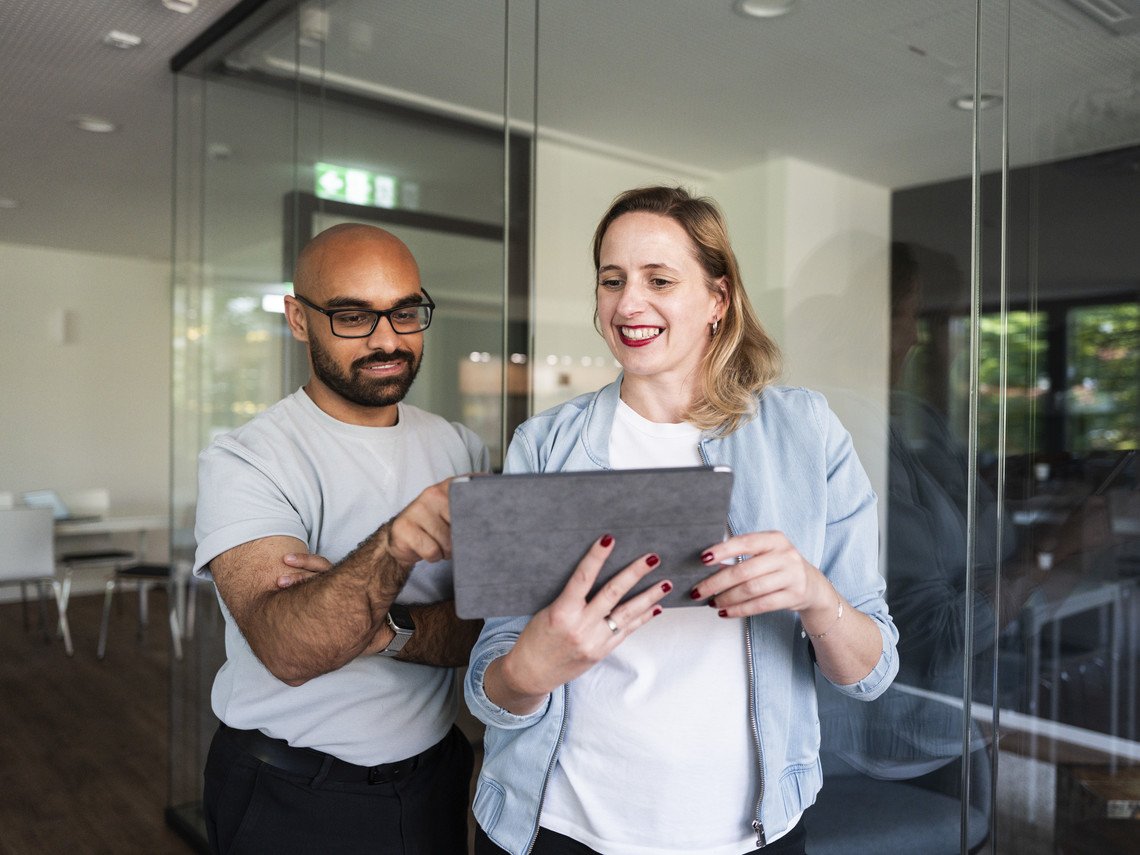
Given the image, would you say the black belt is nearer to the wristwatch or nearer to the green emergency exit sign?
the wristwatch

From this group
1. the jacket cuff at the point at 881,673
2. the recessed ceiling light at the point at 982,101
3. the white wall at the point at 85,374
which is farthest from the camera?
the white wall at the point at 85,374

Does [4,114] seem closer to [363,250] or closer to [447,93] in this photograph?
[447,93]

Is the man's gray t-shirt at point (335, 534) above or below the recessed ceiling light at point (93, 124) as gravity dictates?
below

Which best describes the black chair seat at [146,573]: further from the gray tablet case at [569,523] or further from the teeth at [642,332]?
the gray tablet case at [569,523]

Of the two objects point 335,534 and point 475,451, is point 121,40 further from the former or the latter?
point 335,534

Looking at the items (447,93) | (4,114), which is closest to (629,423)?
(447,93)

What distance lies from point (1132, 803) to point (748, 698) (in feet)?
2.21

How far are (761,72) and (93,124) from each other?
4.16 m

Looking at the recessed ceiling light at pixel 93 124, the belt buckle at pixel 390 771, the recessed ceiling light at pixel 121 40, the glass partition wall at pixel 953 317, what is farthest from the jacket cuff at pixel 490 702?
the recessed ceiling light at pixel 93 124

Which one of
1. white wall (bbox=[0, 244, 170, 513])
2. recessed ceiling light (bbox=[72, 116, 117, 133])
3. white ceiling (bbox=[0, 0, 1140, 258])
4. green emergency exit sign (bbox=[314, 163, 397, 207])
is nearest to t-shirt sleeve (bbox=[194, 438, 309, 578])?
→ white ceiling (bbox=[0, 0, 1140, 258])

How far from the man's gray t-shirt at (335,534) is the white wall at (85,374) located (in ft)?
25.8

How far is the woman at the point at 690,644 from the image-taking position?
1162 mm

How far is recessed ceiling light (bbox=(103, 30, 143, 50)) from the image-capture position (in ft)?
11.1

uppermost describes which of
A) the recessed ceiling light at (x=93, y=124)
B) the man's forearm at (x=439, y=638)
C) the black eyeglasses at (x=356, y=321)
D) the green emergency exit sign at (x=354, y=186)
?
the recessed ceiling light at (x=93, y=124)
